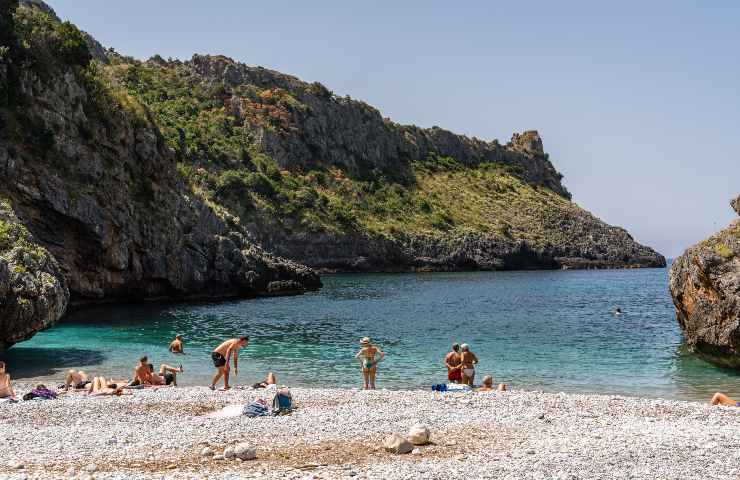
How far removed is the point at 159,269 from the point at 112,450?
49102 millimetres

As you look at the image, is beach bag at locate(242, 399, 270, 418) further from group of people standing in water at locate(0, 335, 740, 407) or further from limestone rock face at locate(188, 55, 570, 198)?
limestone rock face at locate(188, 55, 570, 198)

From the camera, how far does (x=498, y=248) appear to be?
14862cm

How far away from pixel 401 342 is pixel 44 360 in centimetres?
1940

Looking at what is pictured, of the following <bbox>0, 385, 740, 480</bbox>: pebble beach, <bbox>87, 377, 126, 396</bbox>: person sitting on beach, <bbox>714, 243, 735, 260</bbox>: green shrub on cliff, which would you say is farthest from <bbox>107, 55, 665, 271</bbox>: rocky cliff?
<bbox>0, 385, 740, 480</bbox>: pebble beach

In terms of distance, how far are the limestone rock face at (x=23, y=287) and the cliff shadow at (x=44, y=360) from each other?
137 centimetres

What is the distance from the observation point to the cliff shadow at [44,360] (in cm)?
2827

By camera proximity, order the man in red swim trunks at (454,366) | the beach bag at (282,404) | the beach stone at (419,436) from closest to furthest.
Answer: the beach stone at (419,436), the beach bag at (282,404), the man in red swim trunks at (454,366)

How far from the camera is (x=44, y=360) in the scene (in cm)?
3114

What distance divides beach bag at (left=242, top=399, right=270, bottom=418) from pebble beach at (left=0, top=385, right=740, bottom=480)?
0.28m

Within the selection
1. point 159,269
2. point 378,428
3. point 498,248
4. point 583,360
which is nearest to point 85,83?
point 159,269

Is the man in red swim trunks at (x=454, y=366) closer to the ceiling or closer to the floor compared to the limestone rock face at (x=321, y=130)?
closer to the floor

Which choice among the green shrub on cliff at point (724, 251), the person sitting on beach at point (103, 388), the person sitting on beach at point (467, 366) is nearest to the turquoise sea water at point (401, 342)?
the person sitting on beach at point (467, 366)

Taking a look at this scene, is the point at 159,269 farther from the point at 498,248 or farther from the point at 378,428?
the point at 498,248

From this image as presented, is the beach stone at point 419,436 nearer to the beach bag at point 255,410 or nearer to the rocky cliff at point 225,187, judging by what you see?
the beach bag at point 255,410
